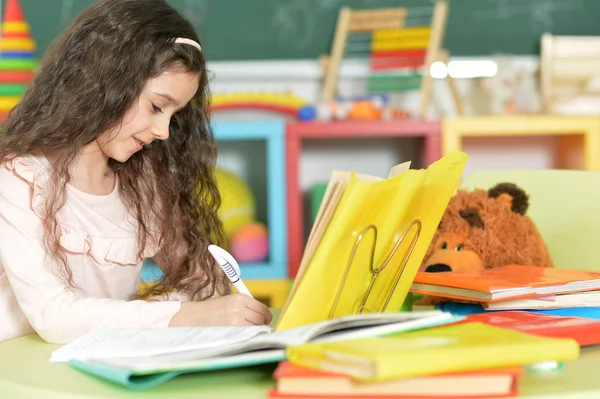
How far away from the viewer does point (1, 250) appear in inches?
39.3

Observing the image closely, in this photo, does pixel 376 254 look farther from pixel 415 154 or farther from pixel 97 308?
pixel 415 154

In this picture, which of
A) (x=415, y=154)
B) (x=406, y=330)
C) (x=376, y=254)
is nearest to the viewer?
(x=406, y=330)

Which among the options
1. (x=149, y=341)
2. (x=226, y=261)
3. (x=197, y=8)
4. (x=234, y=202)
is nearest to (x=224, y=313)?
(x=226, y=261)

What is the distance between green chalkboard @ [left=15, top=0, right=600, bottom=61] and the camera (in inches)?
106

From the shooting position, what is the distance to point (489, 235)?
1.20m

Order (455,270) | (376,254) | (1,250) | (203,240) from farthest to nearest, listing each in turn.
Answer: (203,240) < (455,270) < (1,250) < (376,254)

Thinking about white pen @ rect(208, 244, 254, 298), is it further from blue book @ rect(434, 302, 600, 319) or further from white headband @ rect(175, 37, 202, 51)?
white headband @ rect(175, 37, 202, 51)

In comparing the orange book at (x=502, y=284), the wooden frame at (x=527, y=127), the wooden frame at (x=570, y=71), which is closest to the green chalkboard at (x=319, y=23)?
the wooden frame at (x=570, y=71)

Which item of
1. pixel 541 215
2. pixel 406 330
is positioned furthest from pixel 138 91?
pixel 541 215

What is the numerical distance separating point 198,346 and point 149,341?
0.07 meters

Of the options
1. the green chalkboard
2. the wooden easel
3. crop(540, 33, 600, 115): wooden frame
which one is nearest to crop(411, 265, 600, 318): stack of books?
the wooden easel

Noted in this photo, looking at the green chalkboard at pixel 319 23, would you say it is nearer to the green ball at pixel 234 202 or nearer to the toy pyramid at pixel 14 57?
the toy pyramid at pixel 14 57

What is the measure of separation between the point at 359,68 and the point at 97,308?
1.90 metres

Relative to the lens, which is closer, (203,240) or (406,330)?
(406,330)
